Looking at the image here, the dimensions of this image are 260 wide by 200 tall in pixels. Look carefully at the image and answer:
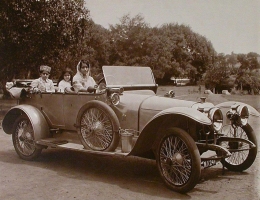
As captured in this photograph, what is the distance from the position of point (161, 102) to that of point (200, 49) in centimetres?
2503

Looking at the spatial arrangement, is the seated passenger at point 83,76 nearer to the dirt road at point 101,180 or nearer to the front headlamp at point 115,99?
the front headlamp at point 115,99

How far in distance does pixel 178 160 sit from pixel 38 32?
32.0 feet

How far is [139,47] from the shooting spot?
49.8 ft

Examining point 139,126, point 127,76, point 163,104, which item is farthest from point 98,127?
point 127,76

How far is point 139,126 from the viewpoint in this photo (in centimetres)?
506

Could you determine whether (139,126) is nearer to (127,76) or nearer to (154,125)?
(154,125)

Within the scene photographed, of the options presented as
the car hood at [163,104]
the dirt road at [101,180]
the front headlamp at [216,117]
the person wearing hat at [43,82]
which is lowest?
the dirt road at [101,180]

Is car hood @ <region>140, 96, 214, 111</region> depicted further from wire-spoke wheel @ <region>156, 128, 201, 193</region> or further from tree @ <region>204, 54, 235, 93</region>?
tree @ <region>204, 54, 235, 93</region>

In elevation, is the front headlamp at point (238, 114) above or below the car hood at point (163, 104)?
below

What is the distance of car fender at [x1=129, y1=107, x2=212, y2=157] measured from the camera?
419 cm

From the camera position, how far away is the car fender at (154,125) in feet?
13.8

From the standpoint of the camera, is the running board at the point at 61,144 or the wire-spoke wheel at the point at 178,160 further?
the running board at the point at 61,144

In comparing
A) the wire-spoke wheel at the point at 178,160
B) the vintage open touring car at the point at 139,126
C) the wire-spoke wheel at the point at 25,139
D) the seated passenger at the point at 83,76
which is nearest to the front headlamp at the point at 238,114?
the vintage open touring car at the point at 139,126

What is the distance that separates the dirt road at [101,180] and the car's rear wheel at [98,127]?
1.64 ft
